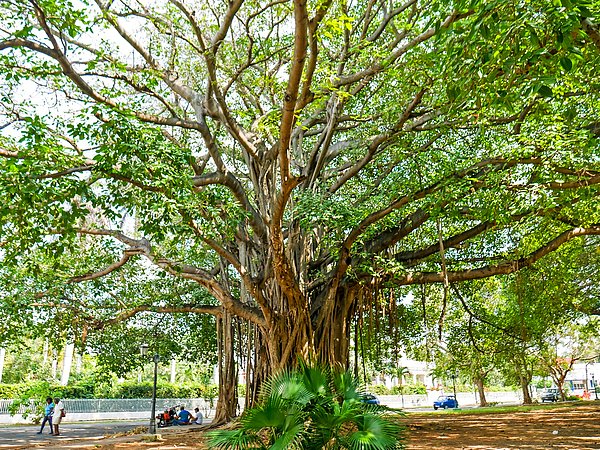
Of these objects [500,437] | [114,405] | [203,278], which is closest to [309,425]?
[500,437]

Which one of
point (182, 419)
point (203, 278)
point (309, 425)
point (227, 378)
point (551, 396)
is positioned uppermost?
point (203, 278)

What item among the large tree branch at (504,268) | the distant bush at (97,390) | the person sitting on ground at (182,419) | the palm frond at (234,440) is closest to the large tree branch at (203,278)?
the large tree branch at (504,268)

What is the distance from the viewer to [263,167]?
8648 millimetres

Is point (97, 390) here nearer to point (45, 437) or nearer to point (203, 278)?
point (45, 437)

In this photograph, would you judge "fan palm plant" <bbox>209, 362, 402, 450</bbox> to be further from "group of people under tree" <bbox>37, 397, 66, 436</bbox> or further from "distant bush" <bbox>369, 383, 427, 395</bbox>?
"distant bush" <bbox>369, 383, 427, 395</bbox>

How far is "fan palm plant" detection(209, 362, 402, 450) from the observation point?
4.03 metres

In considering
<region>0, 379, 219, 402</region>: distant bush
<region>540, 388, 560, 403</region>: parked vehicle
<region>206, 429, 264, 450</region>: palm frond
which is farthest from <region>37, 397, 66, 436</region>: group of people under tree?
<region>540, 388, 560, 403</region>: parked vehicle

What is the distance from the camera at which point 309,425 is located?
4.38 meters

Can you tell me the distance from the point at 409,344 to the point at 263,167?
8.29 metres

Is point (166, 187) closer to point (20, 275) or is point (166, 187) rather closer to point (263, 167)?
point (263, 167)

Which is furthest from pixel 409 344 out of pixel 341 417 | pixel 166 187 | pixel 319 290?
pixel 341 417

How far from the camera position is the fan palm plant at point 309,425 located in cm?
403

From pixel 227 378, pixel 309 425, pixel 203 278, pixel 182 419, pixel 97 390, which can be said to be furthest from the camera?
pixel 97 390

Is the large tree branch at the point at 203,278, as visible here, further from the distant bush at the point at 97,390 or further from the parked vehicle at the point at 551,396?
the parked vehicle at the point at 551,396
